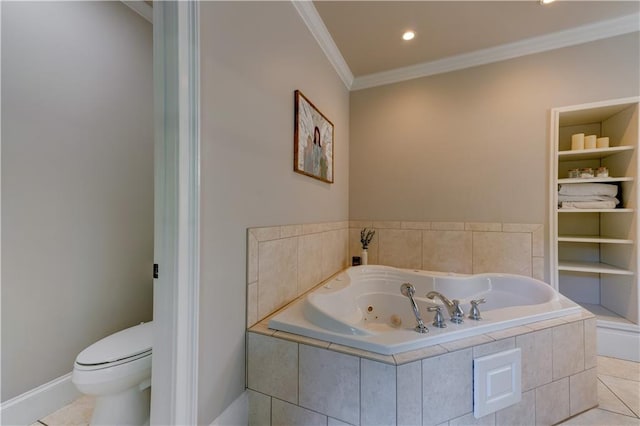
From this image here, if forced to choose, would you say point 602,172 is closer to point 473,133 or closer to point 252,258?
point 473,133

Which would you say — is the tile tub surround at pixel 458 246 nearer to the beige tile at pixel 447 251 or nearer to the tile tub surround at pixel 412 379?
the beige tile at pixel 447 251

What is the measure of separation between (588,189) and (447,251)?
46.1 inches

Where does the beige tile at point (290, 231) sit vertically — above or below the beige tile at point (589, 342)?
above

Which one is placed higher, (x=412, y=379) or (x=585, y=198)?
(x=585, y=198)

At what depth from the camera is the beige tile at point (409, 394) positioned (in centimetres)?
109

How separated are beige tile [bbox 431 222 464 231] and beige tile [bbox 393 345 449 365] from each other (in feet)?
5.24

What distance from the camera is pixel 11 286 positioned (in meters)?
1.38

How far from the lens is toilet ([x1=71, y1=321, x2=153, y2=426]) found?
3.92 feet

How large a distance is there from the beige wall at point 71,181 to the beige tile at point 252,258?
1.15 m

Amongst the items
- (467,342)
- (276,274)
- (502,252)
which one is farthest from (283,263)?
(502,252)

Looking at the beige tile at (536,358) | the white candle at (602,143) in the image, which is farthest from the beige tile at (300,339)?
the white candle at (602,143)

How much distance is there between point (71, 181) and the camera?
1.62m

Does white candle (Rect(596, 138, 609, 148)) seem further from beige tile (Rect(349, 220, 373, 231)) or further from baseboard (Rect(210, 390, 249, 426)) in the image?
baseboard (Rect(210, 390, 249, 426))

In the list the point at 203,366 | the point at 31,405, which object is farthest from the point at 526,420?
the point at 31,405
